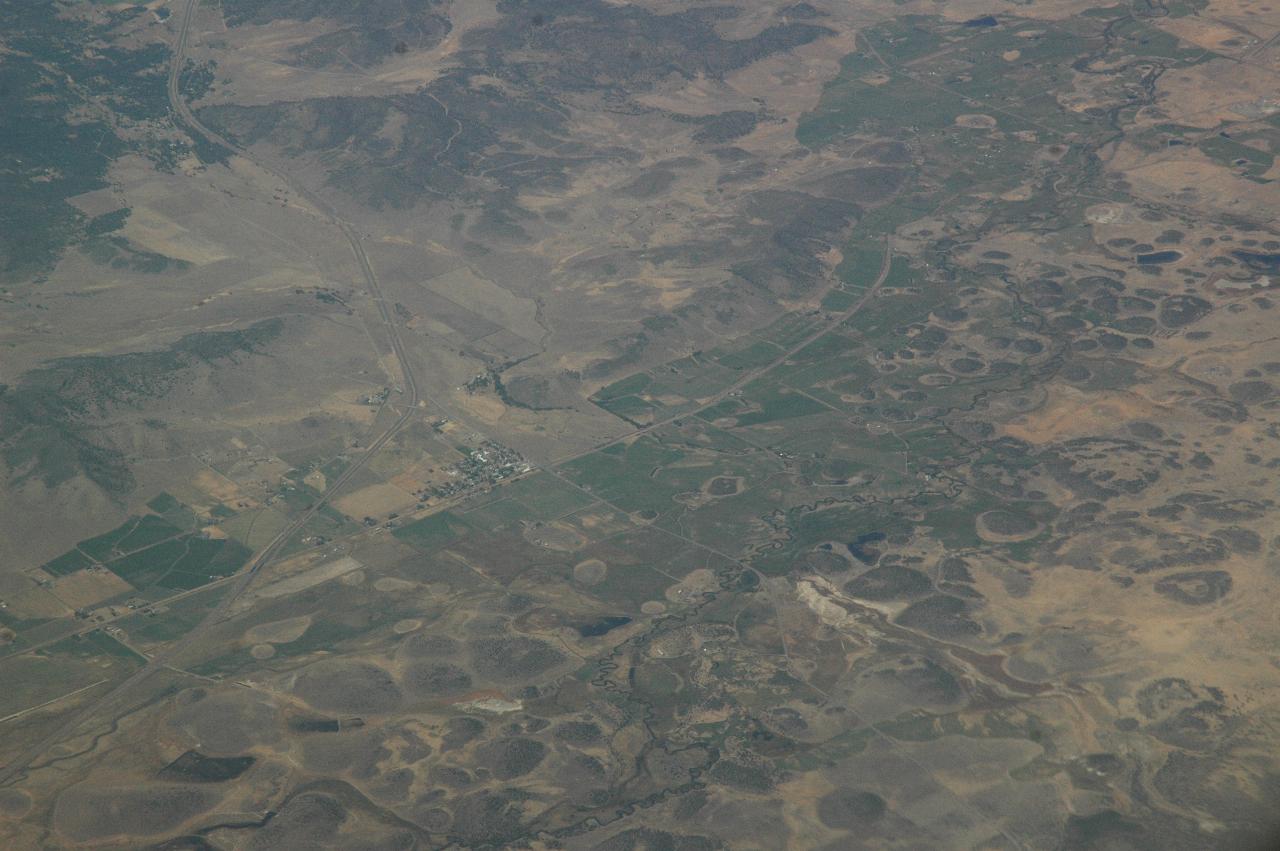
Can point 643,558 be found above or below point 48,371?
below

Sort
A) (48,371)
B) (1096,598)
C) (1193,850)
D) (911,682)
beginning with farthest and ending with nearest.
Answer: (48,371) < (1096,598) < (911,682) < (1193,850)

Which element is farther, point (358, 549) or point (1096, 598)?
point (358, 549)

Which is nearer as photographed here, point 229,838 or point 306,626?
point 229,838

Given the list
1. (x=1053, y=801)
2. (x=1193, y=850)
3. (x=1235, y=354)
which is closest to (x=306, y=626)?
(x=1053, y=801)

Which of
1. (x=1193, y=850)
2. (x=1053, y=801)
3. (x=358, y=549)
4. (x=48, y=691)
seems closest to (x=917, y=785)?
(x=1053, y=801)

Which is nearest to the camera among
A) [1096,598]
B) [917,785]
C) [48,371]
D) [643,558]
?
[917,785]

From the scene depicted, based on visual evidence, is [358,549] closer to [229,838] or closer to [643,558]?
[643,558]

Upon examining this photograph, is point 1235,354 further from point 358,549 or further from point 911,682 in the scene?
point 358,549

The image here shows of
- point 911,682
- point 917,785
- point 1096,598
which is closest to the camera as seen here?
point 917,785

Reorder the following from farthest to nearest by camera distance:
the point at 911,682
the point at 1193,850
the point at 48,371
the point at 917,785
A: the point at 48,371, the point at 911,682, the point at 917,785, the point at 1193,850
